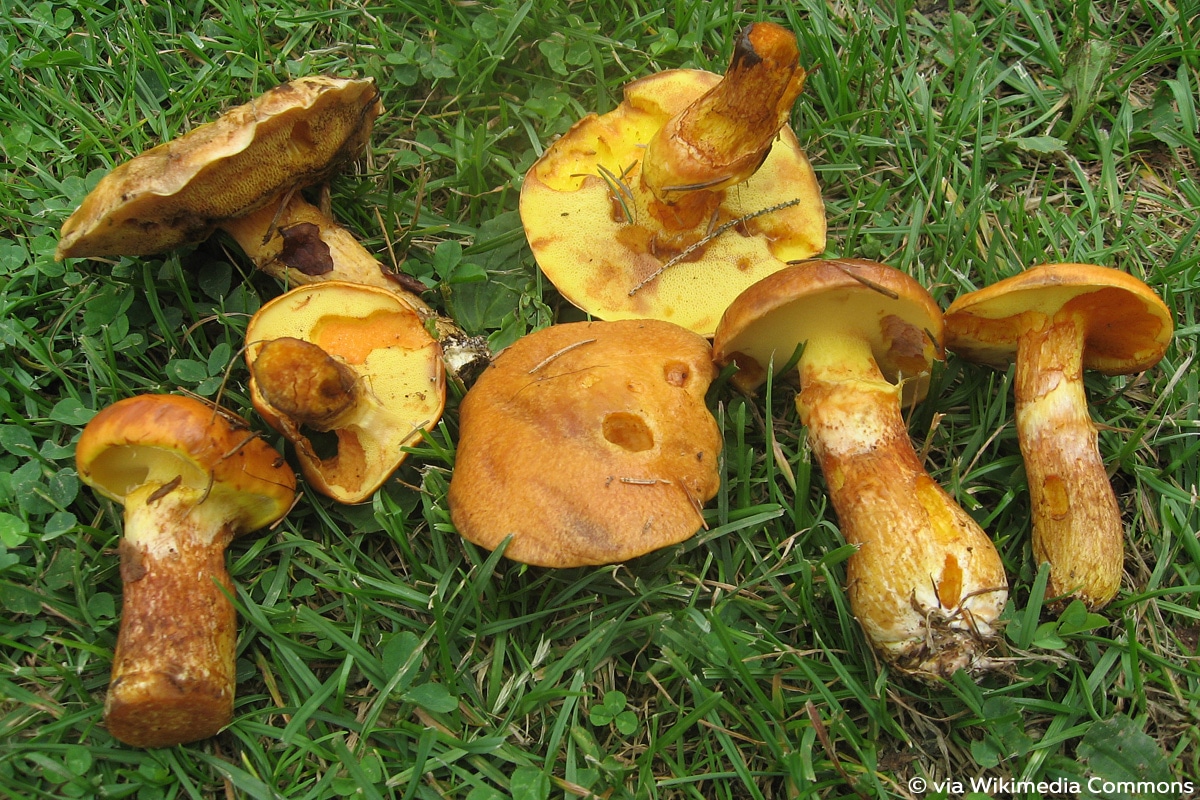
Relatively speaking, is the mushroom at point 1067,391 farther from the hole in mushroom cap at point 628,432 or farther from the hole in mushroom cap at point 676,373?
the hole in mushroom cap at point 628,432

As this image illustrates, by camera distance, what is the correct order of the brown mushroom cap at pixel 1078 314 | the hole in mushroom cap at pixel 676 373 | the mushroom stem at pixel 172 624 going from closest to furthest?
the mushroom stem at pixel 172 624 → the brown mushroom cap at pixel 1078 314 → the hole in mushroom cap at pixel 676 373

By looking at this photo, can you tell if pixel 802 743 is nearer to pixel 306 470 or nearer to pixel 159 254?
pixel 306 470

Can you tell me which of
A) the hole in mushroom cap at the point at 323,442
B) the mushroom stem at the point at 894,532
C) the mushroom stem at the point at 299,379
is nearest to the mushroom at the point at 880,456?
the mushroom stem at the point at 894,532

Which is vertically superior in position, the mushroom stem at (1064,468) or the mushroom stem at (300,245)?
the mushroom stem at (300,245)

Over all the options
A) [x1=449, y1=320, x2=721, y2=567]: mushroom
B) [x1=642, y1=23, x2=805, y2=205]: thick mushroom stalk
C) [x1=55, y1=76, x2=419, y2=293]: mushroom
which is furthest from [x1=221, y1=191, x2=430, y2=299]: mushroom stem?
[x1=642, y1=23, x2=805, y2=205]: thick mushroom stalk

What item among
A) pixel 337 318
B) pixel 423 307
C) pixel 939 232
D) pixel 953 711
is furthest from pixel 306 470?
pixel 939 232

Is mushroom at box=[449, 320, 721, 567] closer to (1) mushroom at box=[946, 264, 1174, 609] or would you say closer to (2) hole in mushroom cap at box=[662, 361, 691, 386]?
(2) hole in mushroom cap at box=[662, 361, 691, 386]

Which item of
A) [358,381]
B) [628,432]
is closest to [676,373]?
[628,432]
